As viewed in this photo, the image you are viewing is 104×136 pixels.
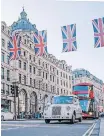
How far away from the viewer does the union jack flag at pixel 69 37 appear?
12.9 metres

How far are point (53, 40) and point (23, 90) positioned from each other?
51.2ft

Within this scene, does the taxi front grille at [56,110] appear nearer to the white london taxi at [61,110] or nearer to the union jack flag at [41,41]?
the white london taxi at [61,110]

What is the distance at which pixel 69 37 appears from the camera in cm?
1304

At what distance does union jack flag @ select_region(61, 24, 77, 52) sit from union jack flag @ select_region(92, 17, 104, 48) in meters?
0.80

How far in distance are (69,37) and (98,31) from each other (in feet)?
3.72

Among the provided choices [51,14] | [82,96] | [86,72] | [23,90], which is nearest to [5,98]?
[23,90]

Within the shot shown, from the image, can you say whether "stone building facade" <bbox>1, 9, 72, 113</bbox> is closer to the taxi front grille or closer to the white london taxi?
the white london taxi

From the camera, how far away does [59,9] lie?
39.2 feet

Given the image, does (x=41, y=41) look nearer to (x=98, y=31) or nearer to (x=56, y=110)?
(x=98, y=31)

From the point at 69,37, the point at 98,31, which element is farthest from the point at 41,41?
the point at 98,31

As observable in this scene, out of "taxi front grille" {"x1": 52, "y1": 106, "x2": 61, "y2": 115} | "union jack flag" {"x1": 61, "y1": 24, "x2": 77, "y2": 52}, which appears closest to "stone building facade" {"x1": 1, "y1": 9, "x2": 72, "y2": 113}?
"union jack flag" {"x1": 61, "y1": 24, "x2": 77, "y2": 52}

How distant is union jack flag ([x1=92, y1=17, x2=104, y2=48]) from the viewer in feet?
40.6

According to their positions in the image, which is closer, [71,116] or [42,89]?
[71,116]

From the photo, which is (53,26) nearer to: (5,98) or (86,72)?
(5,98)
